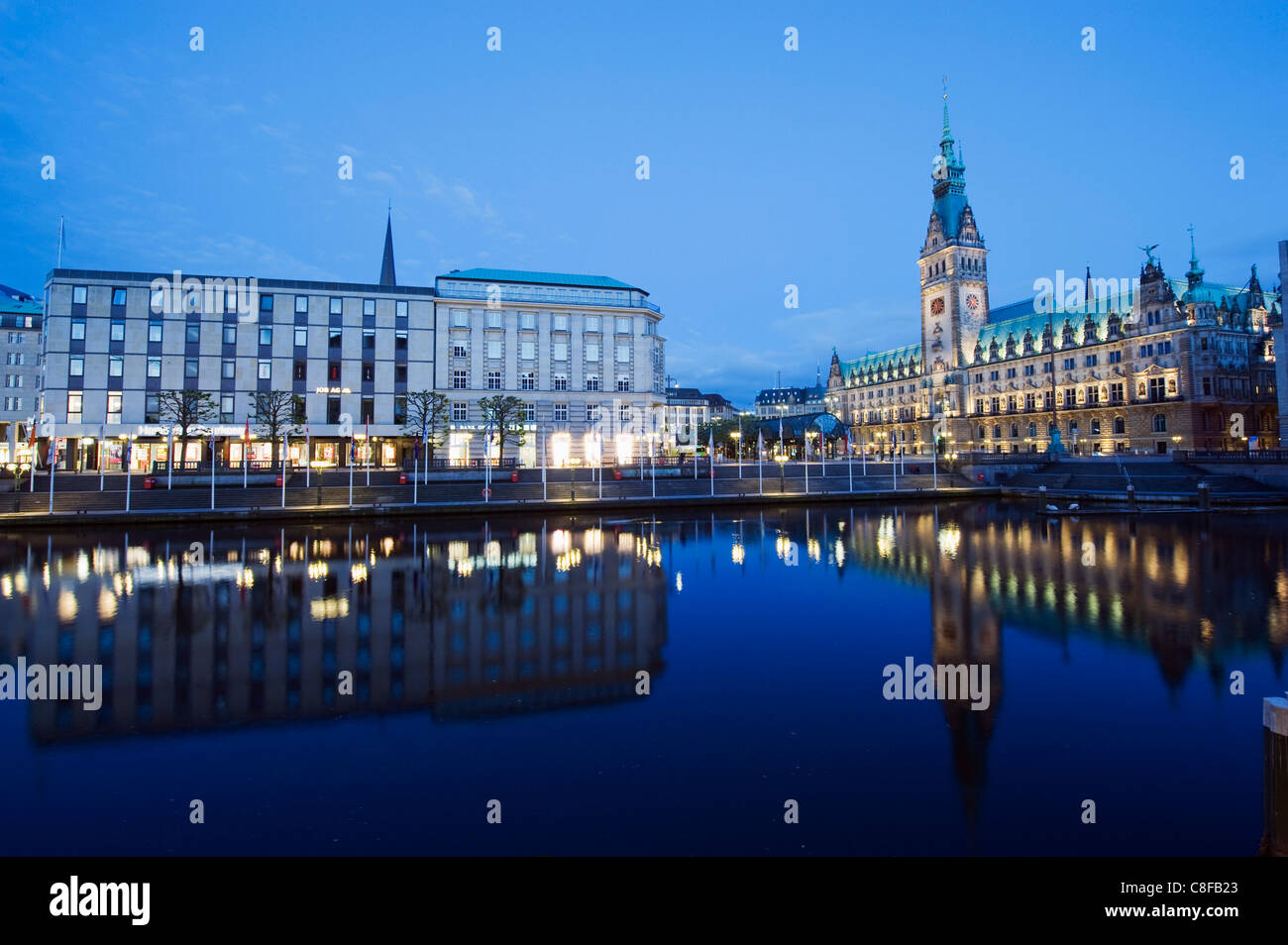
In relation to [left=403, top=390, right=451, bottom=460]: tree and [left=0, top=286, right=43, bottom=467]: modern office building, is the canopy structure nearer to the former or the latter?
[left=403, top=390, right=451, bottom=460]: tree

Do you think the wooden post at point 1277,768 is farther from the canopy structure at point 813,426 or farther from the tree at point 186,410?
the canopy structure at point 813,426

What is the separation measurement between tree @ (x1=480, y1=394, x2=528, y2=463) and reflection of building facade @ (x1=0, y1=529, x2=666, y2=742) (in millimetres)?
40948

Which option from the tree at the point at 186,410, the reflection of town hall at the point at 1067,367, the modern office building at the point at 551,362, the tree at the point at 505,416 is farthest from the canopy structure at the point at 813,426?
the tree at the point at 186,410

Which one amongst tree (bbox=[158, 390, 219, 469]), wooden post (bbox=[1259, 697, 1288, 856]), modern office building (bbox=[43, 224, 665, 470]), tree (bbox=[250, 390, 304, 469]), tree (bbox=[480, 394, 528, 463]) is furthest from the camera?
tree (bbox=[480, 394, 528, 463])

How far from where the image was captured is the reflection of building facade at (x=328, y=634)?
1020cm

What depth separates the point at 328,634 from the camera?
46.0 feet

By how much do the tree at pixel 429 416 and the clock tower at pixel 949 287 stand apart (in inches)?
3793

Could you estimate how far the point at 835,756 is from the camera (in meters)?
8.22

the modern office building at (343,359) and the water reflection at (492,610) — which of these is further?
the modern office building at (343,359)

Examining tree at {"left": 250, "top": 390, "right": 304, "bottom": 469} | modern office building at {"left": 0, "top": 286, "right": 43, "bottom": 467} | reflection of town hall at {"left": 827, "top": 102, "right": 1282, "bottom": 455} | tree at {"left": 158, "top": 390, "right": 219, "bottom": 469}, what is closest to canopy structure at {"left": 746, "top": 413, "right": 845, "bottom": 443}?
reflection of town hall at {"left": 827, "top": 102, "right": 1282, "bottom": 455}

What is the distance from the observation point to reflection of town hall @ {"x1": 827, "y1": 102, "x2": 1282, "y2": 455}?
8481 cm

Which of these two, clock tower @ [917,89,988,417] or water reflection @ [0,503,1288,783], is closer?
water reflection @ [0,503,1288,783]
